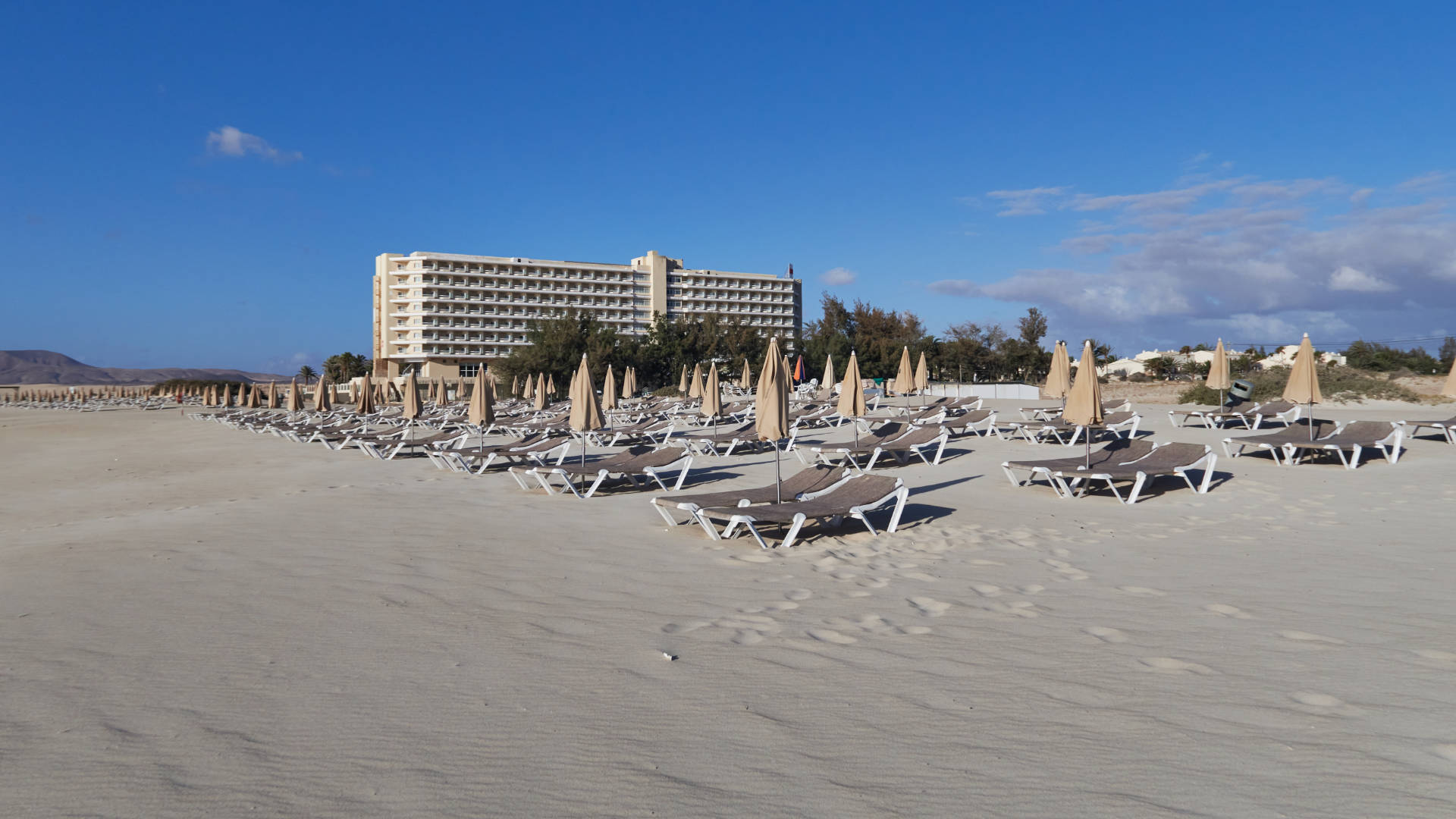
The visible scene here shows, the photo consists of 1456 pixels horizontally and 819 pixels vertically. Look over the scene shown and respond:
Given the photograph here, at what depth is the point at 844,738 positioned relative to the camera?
2.80m

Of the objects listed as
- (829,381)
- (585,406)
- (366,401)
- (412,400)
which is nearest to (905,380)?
(829,381)

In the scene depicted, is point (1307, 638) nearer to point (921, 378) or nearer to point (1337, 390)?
point (921, 378)

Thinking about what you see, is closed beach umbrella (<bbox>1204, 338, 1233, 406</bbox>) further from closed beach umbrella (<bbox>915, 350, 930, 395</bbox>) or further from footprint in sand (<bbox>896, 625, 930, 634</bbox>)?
footprint in sand (<bbox>896, 625, 930, 634</bbox>)

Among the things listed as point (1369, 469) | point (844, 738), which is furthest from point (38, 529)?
point (1369, 469)

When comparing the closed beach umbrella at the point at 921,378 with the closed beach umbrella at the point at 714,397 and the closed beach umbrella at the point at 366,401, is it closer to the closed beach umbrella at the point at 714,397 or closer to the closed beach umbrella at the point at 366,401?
the closed beach umbrella at the point at 714,397

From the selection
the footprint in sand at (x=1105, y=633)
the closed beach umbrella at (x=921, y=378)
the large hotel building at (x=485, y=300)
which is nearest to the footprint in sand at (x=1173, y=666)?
the footprint in sand at (x=1105, y=633)

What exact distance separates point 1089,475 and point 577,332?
1207 inches

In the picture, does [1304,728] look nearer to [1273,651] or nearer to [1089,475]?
[1273,651]

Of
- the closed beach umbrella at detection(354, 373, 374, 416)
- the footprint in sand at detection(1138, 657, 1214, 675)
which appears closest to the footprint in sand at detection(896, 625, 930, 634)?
the footprint in sand at detection(1138, 657, 1214, 675)

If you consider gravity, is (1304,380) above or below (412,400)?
above

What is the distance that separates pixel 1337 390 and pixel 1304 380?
58.0 feet

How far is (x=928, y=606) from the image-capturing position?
4.47 metres

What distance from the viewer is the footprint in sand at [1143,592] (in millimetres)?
4586

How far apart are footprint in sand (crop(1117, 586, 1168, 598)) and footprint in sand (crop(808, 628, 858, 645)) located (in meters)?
1.81
